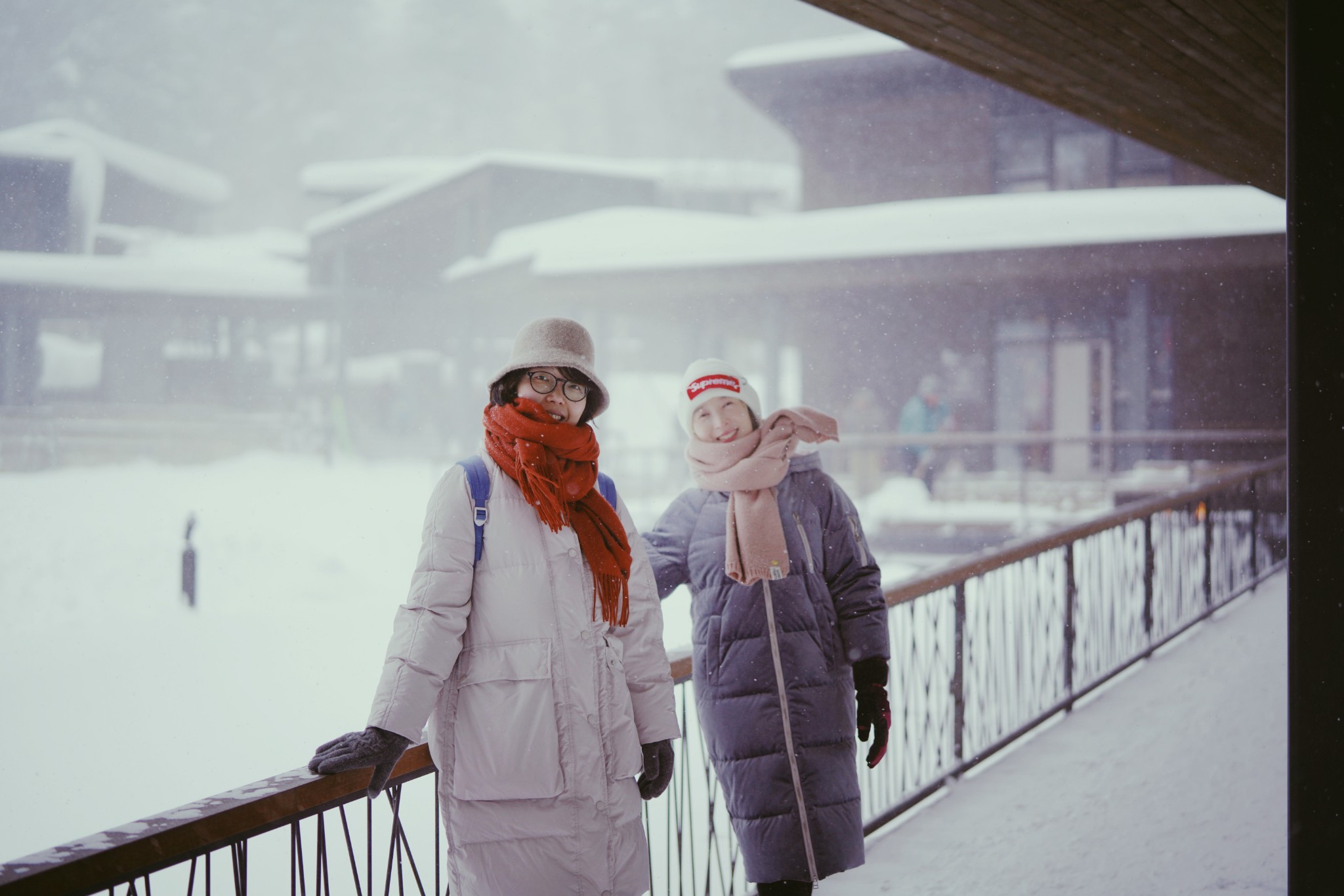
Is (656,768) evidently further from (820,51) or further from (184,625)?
(820,51)

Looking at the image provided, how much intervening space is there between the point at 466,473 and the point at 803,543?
96 centimetres

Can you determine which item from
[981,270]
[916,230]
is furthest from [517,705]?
[916,230]

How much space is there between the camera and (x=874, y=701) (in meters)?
2.38

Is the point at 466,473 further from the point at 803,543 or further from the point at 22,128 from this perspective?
the point at 22,128

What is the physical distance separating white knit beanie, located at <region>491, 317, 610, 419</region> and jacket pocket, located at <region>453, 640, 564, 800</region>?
0.50m

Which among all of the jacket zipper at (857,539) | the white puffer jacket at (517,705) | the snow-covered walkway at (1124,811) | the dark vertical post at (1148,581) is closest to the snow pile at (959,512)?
the dark vertical post at (1148,581)

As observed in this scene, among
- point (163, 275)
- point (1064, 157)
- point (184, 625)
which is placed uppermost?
point (1064, 157)

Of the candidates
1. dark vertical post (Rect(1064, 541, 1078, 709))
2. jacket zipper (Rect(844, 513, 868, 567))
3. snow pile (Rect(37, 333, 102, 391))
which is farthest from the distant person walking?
snow pile (Rect(37, 333, 102, 391))

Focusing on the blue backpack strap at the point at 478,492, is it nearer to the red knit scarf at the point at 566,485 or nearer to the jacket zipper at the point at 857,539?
the red knit scarf at the point at 566,485

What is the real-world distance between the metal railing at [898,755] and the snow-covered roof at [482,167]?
14.3 m

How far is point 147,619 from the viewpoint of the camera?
36.3ft

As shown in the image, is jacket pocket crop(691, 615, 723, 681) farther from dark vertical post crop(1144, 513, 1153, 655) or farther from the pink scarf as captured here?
dark vertical post crop(1144, 513, 1153, 655)

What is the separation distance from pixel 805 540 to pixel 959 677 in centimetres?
206

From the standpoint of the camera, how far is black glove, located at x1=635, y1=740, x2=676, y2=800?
191cm
